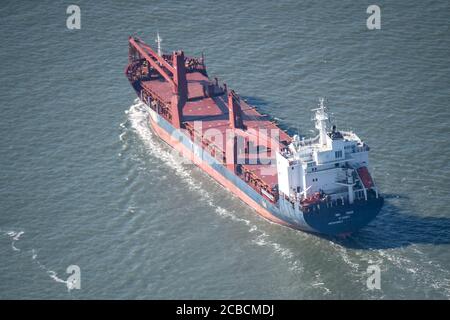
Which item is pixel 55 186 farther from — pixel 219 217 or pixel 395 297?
pixel 395 297

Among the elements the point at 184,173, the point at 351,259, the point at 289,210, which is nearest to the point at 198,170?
the point at 184,173

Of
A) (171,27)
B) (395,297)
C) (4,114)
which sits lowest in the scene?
(395,297)

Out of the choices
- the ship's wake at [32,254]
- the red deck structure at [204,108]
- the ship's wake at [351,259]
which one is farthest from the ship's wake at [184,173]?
the ship's wake at [32,254]

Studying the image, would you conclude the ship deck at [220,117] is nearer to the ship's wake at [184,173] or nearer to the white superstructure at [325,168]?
the ship's wake at [184,173]

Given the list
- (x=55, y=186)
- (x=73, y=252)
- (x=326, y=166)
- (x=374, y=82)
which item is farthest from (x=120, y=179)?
(x=374, y=82)

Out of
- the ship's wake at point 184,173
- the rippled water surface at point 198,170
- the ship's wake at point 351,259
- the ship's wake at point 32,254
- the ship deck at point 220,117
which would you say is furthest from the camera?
the ship deck at point 220,117

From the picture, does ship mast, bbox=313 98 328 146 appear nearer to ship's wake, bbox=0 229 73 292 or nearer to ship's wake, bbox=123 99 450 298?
ship's wake, bbox=123 99 450 298

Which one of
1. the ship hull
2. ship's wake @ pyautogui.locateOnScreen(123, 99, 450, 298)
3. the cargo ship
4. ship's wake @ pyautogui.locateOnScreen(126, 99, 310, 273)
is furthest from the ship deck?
ship's wake @ pyautogui.locateOnScreen(123, 99, 450, 298)
